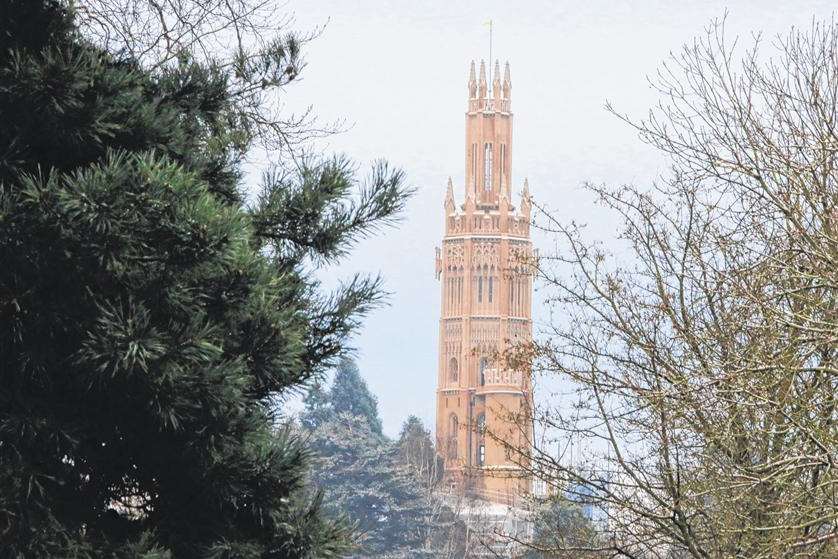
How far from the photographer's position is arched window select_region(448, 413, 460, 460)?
102662 millimetres

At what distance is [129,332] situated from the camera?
31.4 feet

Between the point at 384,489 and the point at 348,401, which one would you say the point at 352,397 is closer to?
the point at 348,401

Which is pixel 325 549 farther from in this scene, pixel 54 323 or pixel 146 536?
pixel 54 323

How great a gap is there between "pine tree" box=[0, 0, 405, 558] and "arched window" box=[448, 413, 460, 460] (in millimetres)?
90321

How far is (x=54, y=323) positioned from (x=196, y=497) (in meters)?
1.25

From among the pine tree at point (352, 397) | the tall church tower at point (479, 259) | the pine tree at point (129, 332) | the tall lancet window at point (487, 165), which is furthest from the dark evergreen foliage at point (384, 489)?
the pine tree at point (129, 332)

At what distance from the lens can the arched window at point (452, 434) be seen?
337 feet

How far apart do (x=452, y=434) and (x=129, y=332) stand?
96843mm

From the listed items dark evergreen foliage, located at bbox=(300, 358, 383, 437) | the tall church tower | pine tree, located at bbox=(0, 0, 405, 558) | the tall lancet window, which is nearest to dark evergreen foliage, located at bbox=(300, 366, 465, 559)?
dark evergreen foliage, located at bbox=(300, 358, 383, 437)

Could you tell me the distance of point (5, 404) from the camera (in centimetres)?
999

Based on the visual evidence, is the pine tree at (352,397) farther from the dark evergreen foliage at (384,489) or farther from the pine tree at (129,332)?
the pine tree at (129,332)

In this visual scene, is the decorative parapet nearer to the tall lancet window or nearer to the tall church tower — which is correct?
the tall church tower

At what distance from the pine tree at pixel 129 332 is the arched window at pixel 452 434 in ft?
296

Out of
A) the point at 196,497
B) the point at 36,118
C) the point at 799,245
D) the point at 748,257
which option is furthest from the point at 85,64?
the point at 748,257
